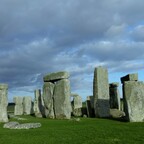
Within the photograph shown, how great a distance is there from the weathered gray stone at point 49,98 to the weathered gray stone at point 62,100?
1.77ft

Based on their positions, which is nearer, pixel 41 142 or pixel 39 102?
pixel 41 142

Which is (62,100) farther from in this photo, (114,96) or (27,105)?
(27,105)

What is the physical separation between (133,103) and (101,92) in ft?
20.8

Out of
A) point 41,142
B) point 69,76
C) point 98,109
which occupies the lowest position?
point 41,142

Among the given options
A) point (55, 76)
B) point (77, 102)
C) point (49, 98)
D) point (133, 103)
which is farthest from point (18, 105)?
point (133, 103)

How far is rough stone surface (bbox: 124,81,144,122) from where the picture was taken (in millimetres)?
17797

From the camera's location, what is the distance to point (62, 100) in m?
22.8

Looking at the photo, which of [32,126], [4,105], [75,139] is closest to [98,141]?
[75,139]

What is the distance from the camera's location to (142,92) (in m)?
18.2

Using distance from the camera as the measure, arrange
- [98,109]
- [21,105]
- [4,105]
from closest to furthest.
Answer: [4,105] < [98,109] < [21,105]

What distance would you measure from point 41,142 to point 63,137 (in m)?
1.12

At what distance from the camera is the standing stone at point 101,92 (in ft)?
76.1

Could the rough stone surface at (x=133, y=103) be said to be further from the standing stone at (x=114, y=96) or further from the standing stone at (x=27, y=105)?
the standing stone at (x=27, y=105)

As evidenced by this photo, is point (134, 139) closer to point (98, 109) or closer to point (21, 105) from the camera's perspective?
point (98, 109)
